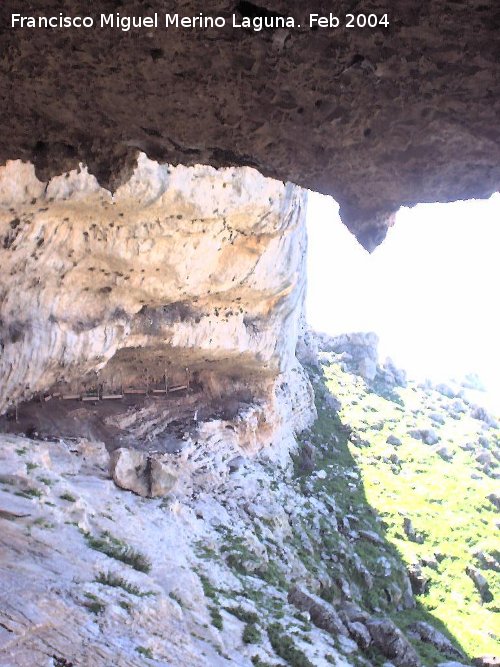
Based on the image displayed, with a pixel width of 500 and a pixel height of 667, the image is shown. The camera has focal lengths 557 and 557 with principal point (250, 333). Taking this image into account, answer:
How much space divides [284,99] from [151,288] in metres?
13.9

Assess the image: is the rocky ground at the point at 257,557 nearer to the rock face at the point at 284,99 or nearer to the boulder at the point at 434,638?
the boulder at the point at 434,638

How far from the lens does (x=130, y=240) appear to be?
52.0ft

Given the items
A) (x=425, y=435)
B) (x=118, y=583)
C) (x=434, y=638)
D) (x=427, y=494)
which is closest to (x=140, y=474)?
(x=118, y=583)

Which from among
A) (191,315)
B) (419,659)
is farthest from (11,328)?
(419,659)

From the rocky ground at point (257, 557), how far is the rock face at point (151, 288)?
247 centimetres

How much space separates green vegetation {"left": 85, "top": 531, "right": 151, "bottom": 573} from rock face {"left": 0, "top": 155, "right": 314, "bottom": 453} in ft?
19.6

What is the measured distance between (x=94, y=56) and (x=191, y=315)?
16.1 m

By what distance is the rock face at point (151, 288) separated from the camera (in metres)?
14.1

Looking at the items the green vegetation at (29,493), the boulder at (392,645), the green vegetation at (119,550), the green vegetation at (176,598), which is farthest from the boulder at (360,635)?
the green vegetation at (29,493)

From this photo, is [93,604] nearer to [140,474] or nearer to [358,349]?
[140,474]

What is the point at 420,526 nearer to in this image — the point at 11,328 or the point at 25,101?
the point at 11,328

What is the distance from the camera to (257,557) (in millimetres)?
15258

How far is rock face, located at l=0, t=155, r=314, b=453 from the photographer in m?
14.1

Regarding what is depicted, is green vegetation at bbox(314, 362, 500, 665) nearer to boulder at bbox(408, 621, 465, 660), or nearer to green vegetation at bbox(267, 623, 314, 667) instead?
boulder at bbox(408, 621, 465, 660)
